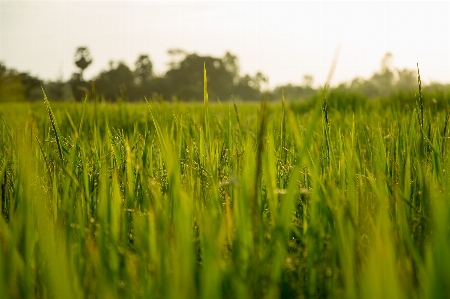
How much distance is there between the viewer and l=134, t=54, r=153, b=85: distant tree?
32875 millimetres

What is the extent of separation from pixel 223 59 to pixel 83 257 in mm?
45115

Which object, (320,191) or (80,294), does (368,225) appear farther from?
(80,294)

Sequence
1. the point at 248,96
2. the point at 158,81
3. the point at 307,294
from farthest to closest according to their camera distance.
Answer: the point at 248,96 → the point at 158,81 → the point at 307,294

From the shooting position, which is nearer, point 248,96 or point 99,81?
point 99,81

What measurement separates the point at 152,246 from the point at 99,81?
3169 cm

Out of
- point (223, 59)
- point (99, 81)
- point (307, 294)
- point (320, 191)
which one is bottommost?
point (307, 294)

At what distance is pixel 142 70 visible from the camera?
33.8 metres

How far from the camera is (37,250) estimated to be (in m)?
0.63

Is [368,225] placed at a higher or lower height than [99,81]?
lower

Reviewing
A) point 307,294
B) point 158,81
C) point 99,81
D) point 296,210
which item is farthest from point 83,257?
point 158,81

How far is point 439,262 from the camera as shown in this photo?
1.52 ft

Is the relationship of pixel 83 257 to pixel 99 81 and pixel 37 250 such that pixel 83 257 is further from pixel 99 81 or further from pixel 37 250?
pixel 99 81

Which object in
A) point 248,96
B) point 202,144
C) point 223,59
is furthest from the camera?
point 223,59

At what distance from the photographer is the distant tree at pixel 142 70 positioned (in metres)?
32.9
